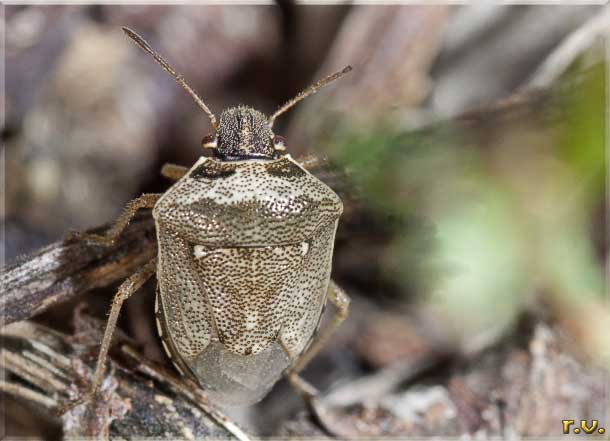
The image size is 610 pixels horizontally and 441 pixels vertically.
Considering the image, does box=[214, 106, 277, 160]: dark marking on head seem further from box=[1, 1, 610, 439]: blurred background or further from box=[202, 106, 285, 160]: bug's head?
box=[1, 1, 610, 439]: blurred background

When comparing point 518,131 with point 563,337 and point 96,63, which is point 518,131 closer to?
point 563,337

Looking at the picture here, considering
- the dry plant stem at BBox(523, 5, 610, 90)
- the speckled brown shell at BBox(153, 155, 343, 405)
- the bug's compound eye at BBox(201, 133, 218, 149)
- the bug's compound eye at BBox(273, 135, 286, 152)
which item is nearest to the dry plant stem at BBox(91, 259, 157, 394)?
the speckled brown shell at BBox(153, 155, 343, 405)

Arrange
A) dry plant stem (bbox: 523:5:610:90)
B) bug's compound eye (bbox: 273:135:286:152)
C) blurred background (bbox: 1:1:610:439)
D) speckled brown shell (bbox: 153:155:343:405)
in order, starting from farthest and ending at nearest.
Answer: dry plant stem (bbox: 523:5:610:90) → blurred background (bbox: 1:1:610:439) → bug's compound eye (bbox: 273:135:286:152) → speckled brown shell (bbox: 153:155:343:405)

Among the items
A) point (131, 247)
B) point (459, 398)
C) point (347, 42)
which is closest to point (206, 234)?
point (131, 247)

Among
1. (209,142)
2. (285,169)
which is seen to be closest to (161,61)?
(209,142)

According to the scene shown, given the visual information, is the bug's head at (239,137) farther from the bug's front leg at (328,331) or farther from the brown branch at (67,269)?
the bug's front leg at (328,331)

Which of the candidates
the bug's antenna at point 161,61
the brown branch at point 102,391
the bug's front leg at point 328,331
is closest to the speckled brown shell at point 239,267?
the brown branch at point 102,391

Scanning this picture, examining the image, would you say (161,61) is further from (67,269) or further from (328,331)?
(328,331)
